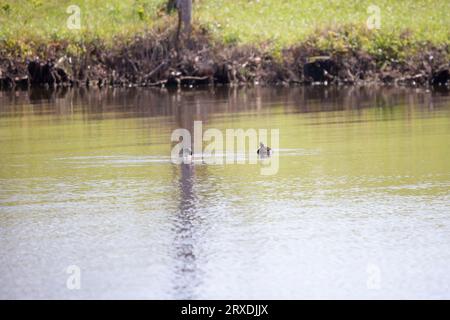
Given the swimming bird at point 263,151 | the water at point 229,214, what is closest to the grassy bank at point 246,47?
the water at point 229,214

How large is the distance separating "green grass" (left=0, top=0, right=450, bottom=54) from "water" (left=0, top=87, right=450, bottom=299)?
15684 millimetres

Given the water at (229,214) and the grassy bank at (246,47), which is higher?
the grassy bank at (246,47)

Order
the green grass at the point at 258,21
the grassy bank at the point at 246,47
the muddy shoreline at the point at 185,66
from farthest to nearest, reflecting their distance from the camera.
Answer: the green grass at the point at 258,21
the muddy shoreline at the point at 185,66
the grassy bank at the point at 246,47

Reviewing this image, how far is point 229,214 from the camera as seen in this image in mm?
14523

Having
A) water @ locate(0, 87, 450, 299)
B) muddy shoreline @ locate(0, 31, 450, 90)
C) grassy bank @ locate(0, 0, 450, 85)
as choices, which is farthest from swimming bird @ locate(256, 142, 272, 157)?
muddy shoreline @ locate(0, 31, 450, 90)

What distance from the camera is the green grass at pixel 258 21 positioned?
135 ft

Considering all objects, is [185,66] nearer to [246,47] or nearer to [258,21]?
[246,47]

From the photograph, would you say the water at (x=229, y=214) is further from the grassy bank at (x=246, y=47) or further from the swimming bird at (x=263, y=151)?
the grassy bank at (x=246, y=47)

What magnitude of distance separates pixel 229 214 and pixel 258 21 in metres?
32.1

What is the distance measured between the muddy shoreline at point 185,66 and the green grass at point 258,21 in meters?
0.68

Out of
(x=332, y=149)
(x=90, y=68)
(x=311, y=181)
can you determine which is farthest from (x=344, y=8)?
(x=311, y=181)

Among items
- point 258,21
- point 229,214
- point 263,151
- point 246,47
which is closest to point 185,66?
point 246,47

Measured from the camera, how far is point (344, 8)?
1831 inches
